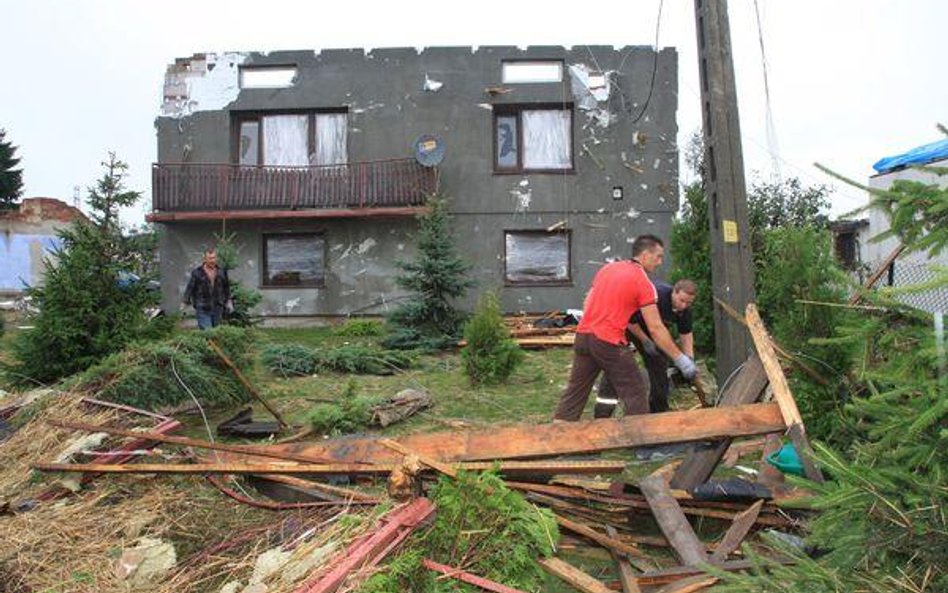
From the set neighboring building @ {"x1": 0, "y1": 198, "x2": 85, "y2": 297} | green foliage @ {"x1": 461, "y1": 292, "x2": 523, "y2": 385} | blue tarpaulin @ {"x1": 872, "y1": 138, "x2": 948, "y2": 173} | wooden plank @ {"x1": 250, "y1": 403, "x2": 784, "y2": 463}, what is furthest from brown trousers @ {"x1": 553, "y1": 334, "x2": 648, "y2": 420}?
neighboring building @ {"x1": 0, "y1": 198, "x2": 85, "y2": 297}

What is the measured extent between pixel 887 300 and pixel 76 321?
858cm

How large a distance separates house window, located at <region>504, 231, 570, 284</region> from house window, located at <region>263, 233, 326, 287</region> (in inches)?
185

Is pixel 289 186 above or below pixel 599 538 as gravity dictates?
above

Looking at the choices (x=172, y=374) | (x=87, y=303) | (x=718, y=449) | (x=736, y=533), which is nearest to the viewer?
(x=736, y=533)

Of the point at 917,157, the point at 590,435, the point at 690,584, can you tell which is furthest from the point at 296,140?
the point at 690,584

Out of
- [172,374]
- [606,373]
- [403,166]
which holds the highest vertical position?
[403,166]

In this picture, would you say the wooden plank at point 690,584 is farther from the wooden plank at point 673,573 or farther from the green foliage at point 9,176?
the green foliage at point 9,176

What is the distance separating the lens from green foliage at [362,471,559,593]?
3.21 metres

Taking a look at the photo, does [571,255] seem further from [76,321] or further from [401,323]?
[76,321]

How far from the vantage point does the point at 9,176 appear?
39594 millimetres

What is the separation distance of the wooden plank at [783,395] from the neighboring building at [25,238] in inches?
1257

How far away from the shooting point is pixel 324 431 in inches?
277

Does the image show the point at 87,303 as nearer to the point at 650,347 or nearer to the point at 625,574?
the point at 650,347

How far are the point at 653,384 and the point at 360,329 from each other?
10.2m
